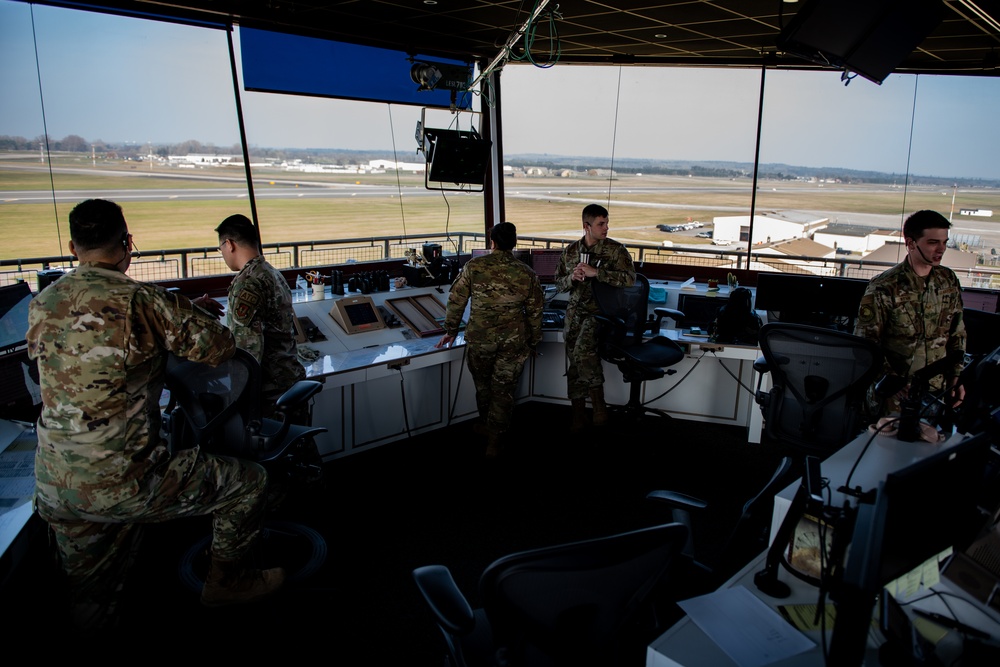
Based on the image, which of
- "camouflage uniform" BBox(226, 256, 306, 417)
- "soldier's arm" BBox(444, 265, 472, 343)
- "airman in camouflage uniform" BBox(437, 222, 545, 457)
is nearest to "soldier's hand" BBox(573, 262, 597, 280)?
"airman in camouflage uniform" BBox(437, 222, 545, 457)

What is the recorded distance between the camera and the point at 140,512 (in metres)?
2.14

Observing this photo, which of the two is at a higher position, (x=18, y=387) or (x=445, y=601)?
(x=18, y=387)

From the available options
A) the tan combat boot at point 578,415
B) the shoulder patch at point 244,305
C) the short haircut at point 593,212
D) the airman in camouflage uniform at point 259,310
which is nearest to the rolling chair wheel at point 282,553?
the airman in camouflage uniform at point 259,310

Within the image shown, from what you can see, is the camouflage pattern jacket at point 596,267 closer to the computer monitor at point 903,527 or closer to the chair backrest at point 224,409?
the chair backrest at point 224,409

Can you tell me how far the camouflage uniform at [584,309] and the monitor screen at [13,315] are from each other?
10.4 ft

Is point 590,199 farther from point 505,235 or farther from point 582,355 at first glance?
point 505,235

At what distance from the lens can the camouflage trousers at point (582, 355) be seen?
4698 mm

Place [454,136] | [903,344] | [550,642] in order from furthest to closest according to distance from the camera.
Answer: [454,136], [903,344], [550,642]

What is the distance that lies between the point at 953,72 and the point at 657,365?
11.7ft

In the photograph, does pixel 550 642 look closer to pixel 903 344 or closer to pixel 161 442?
pixel 161 442

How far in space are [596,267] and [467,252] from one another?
1545mm

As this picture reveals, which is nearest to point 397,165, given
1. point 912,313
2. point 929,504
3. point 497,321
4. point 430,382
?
point 430,382

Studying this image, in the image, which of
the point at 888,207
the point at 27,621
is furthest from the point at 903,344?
the point at 27,621

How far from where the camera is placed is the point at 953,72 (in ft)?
17.1
